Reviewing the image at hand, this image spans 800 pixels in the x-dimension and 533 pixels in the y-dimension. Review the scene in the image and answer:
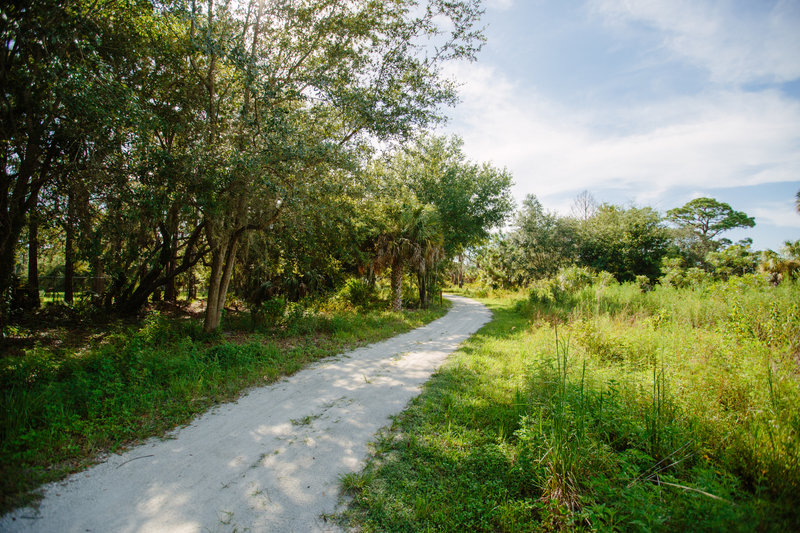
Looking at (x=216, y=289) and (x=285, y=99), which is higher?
(x=285, y=99)

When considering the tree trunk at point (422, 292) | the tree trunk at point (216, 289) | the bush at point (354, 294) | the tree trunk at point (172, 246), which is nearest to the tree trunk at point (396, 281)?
the bush at point (354, 294)

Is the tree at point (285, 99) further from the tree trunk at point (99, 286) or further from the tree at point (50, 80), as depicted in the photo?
the tree trunk at point (99, 286)

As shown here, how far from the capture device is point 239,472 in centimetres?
335

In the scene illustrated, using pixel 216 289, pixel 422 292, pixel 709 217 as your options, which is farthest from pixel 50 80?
pixel 709 217

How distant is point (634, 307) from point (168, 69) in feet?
53.6

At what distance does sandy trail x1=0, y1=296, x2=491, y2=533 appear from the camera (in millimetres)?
2689

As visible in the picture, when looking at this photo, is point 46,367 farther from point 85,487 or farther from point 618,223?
point 618,223

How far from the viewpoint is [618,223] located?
99.0ft

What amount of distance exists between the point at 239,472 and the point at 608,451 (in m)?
4.11

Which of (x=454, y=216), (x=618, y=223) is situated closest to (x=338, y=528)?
(x=454, y=216)

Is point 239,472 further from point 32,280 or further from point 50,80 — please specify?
point 32,280

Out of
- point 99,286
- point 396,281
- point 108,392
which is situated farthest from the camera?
point 396,281

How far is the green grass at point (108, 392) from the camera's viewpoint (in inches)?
130

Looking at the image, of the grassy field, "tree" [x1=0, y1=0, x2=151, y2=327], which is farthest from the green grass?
"tree" [x1=0, y1=0, x2=151, y2=327]
